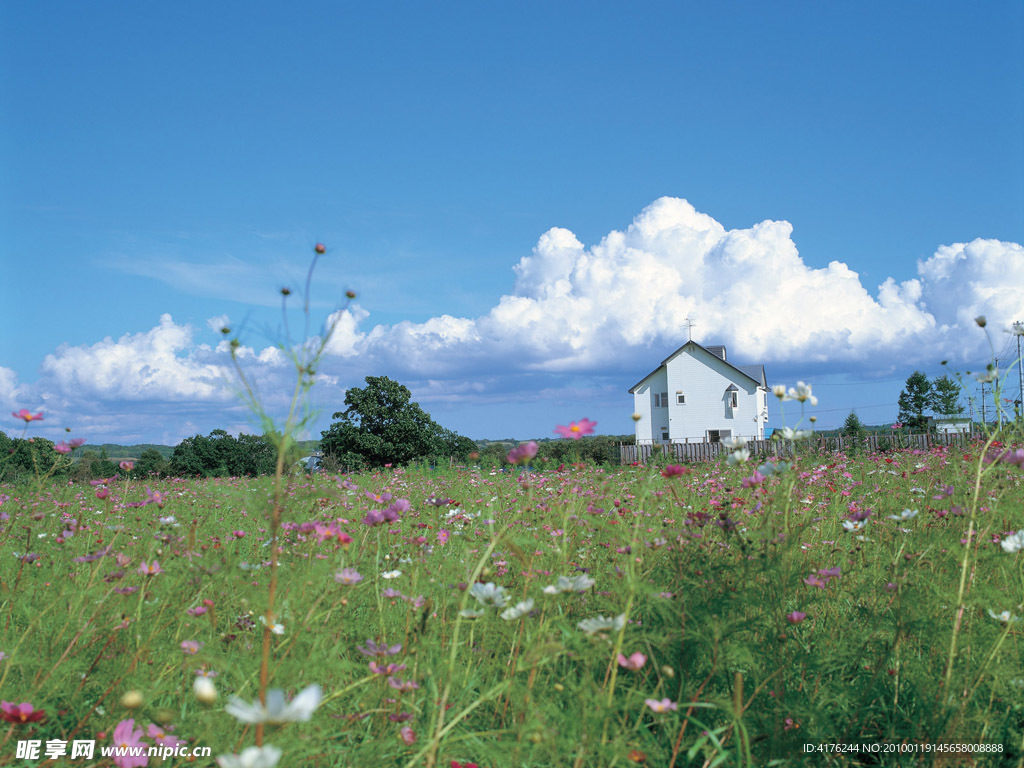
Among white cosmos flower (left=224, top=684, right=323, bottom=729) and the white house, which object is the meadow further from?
the white house

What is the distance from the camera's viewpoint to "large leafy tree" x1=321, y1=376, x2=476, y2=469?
32.4m

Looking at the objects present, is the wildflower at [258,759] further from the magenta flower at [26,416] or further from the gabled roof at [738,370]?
the gabled roof at [738,370]

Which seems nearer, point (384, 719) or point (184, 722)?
point (184, 722)

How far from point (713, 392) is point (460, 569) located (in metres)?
37.2

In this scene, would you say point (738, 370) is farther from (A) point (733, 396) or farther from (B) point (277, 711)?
(B) point (277, 711)

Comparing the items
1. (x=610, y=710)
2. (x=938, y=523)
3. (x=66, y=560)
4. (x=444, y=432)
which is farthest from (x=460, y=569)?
(x=444, y=432)

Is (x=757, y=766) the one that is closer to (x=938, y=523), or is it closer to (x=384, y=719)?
(x=384, y=719)

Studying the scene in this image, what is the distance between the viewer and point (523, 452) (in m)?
1.40

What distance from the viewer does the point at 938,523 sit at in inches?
125

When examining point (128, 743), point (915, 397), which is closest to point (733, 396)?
point (915, 397)

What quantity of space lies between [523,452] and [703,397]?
1508 inches

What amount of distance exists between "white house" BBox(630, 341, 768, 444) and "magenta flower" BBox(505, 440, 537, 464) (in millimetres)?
35995

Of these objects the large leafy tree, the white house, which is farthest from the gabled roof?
the large leafy tree

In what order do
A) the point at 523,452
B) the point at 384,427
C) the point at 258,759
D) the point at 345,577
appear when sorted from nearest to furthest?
the point at 258,759, the point at 523,452, the point at 345,577, the point at 384,427
